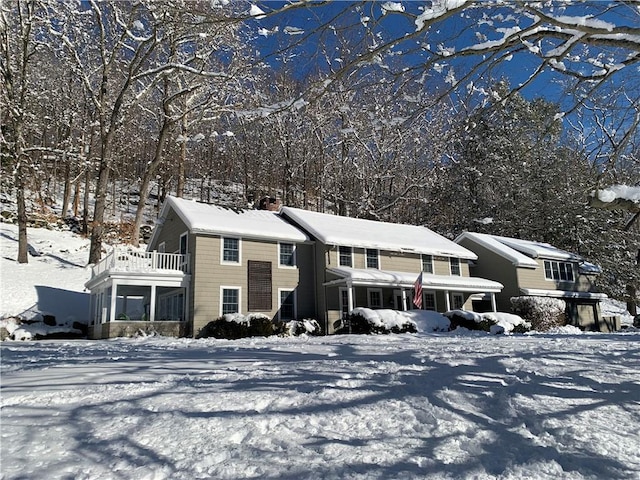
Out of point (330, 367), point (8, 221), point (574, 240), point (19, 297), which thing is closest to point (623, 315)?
point (574, 240)

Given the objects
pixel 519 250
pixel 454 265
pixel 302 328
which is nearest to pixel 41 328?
pixel 302 328

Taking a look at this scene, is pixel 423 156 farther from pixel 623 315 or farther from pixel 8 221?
pixel 8 221

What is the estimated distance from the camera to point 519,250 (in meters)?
26.5

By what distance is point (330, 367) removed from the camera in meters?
6.16

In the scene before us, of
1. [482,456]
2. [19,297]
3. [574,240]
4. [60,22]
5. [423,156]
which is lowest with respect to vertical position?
[482,456]

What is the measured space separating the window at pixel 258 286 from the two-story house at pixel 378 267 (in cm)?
234

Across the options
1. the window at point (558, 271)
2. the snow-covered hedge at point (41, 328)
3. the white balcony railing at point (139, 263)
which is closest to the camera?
the snow-covered hedge at point (41, 328)

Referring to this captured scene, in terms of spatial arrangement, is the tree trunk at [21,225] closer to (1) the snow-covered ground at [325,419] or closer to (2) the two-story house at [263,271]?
(2) the two-story house at [263,271]

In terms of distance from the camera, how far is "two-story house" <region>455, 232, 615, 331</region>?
24766 mm

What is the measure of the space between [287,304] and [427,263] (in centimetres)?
774

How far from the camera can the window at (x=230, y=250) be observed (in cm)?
1866

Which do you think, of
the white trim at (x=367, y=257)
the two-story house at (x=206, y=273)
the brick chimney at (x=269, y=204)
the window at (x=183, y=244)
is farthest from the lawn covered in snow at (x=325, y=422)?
the brick chimney at (x=269, y=204)

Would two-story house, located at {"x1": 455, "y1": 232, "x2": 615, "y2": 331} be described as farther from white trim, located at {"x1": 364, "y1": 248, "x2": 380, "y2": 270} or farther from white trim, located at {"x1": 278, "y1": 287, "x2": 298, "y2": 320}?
white trim, located at {"x1": 278, "y1": 287, "x2": 298, "y2": 320}

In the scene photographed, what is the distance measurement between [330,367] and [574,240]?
2937 cm
